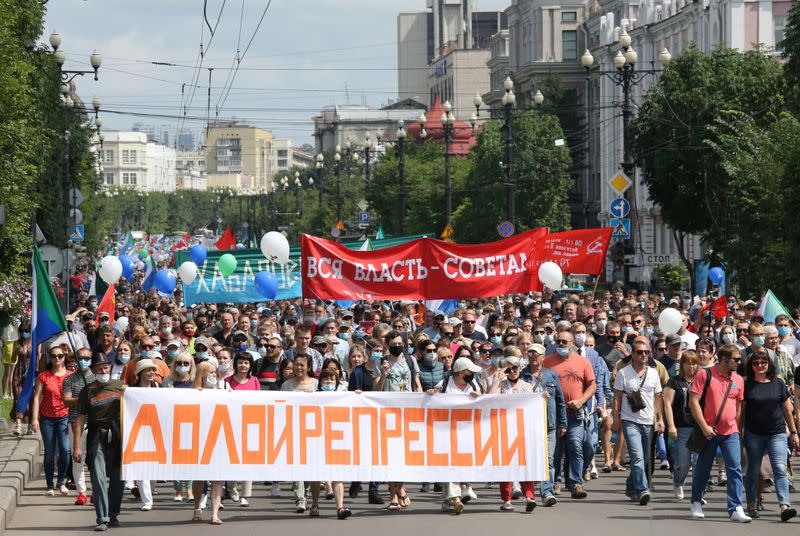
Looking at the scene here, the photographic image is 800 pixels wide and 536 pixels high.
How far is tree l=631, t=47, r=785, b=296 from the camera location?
145 feet

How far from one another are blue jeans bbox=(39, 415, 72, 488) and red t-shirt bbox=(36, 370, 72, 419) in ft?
0.18

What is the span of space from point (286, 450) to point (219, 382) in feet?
2.90

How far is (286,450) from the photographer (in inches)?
563

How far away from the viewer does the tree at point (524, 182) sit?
74.7 m

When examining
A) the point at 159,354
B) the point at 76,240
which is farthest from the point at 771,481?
the point at 76,240

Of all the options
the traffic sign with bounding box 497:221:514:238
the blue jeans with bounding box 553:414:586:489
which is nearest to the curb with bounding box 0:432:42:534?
the blue jeans with bounding box 553:414:586:489

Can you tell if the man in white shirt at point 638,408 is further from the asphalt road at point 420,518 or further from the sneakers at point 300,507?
the sneakers at point 300,507

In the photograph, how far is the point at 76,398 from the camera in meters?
14.8

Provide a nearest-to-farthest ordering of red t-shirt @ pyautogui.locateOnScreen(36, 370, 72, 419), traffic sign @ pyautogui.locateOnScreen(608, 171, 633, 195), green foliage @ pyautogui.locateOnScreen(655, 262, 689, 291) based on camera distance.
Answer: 1. red t-shirt @ pyautogui.locateOnScreen(36, 370, 72, 419)
2. traffic sign @ pyautogui.locateOnScreen(608, 171, 633, 195)
3. green foliage @ pyautogui.locateOnScreen(655, 262, 689, 291)

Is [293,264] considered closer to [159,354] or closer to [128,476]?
[159,354]

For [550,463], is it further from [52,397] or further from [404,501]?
[52,397]

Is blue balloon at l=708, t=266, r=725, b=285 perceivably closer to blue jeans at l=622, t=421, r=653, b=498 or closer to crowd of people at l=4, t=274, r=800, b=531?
crowd of people at l=4, t=274, r=800, b=531

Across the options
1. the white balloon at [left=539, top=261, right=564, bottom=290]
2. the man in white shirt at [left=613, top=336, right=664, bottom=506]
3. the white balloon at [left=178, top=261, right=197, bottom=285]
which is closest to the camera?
the man in white shirt at [left=613, top=336, right=664, bottom=506]

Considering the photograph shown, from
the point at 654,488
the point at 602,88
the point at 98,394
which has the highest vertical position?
the point at 602,88
